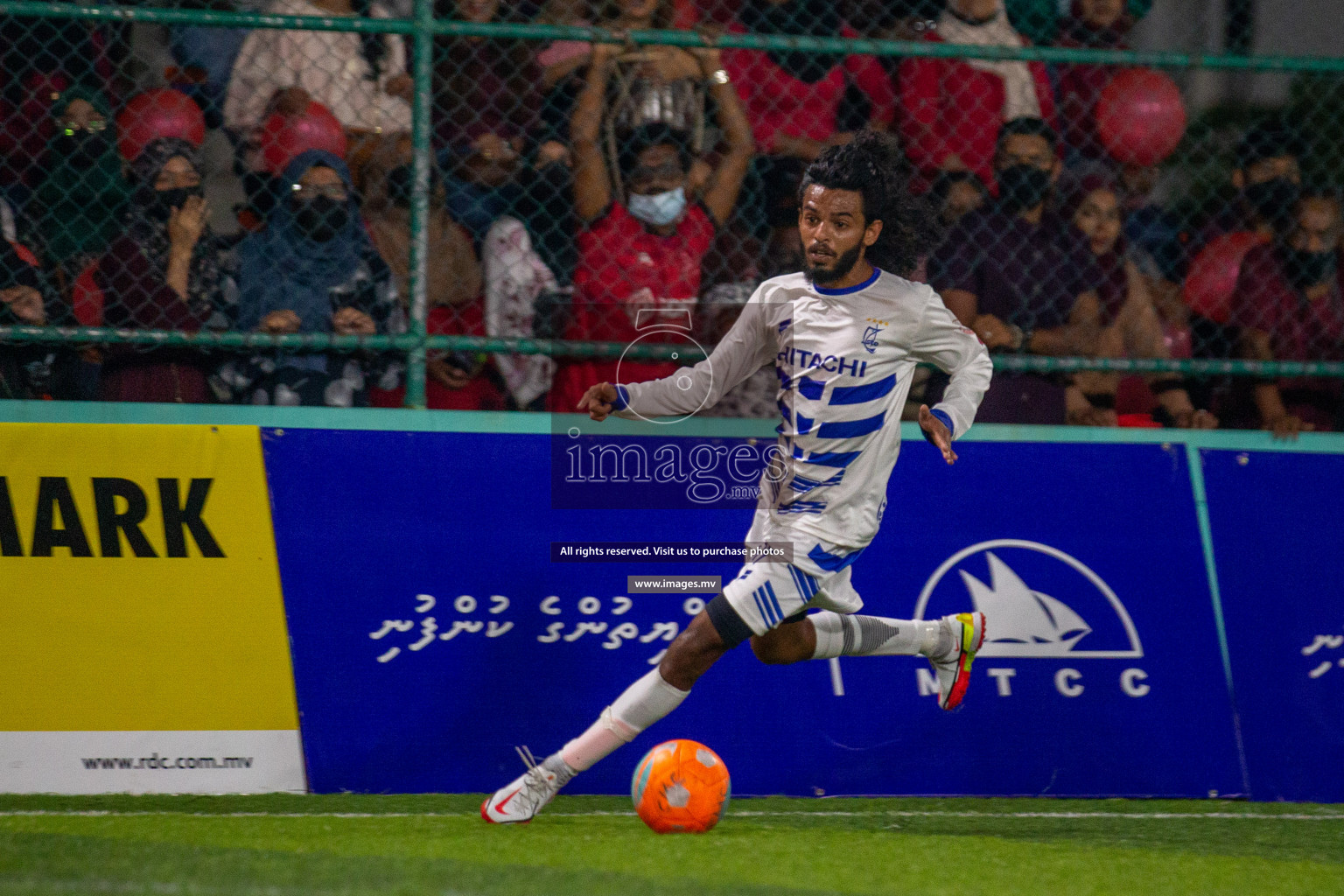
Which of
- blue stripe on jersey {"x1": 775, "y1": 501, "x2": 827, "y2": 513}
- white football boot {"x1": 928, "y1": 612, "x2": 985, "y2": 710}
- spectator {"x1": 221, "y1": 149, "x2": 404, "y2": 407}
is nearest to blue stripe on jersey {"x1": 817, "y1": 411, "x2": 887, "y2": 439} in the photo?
blue stripe on jersey {"x1": 775, "y1": 501, "x2": 827, "y2": 513}

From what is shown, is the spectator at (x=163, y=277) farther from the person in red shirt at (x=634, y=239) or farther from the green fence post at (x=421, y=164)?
the person in red shirt at (x=634, y=239)

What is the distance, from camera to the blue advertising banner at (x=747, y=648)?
5000mm

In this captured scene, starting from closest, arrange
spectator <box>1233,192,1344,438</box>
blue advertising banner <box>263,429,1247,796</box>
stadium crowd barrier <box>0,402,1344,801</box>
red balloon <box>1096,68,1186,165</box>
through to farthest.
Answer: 1. stadium crowd barrier <box>0,402,1344,801</box>
2. blue advertising banner <box>263,429,1247,796</box>
3. spectator <box>1233,192,1344,438</box>
4. red balloon <box>1096,68,1186,165</box>

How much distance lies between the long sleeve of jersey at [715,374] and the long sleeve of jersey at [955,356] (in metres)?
0.51

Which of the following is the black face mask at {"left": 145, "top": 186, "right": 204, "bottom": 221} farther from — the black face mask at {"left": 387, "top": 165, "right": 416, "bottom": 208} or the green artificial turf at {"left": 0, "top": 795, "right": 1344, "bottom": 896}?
the green artificial turf at {"left": 0, "top": 795, "right": 1344, "bottom": 896}

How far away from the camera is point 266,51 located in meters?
5.68

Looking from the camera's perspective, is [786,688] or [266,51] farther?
[266,51]

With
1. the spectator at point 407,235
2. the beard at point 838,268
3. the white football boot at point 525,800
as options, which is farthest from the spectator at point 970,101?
the white football boot at point 525,800

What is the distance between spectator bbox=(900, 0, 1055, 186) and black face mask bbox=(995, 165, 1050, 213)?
0.22 feet

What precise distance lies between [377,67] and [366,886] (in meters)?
3.53

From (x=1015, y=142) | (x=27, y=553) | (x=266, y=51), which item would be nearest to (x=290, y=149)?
(x=266, y=51)

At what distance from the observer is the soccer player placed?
4.38 m

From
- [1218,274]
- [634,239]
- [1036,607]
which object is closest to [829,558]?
[1036,607]

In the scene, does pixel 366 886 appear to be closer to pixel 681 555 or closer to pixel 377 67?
pixel 681 555
